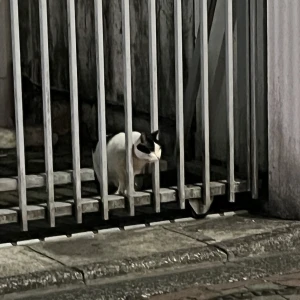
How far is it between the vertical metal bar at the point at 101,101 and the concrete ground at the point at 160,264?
0.27m

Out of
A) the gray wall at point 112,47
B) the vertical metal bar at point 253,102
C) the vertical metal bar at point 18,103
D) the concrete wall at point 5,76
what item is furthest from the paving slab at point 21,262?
the concrete wall at point 5,76

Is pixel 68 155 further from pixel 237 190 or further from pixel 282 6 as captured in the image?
pixel 282 6

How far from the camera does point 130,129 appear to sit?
509 centimetres

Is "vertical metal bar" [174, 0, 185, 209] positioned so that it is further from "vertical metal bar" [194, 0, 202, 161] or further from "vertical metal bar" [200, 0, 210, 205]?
"vertical metal bar" [194, 0, 202, 161]

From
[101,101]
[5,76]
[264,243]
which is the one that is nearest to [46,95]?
[101,101]

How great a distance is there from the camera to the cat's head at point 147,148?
518 cm

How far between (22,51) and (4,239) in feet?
13.9

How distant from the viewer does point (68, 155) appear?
7.29 m

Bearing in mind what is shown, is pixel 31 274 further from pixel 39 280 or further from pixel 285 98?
pixel 285 98

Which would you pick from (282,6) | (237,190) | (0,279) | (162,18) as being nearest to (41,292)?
(0,279)

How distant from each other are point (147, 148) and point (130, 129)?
0.20m

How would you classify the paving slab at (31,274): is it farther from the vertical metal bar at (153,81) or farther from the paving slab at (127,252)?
the vertical metal bar at (153,81)

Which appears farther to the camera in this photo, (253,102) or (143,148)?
(253,102)

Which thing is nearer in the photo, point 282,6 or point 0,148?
point 282,6
